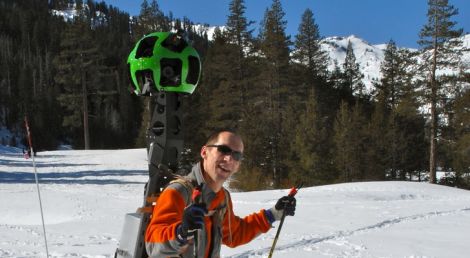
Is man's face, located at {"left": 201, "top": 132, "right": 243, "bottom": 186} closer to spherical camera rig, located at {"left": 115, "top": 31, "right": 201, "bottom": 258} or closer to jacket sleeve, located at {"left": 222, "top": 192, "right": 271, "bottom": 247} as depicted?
jacket sleeve, located at {"left": 222, "top": 192, "right": 271, "bottom": 247}

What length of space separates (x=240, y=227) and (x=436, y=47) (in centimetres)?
2969

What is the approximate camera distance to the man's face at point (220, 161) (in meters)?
3.01

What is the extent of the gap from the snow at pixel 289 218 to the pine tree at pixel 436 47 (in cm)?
960

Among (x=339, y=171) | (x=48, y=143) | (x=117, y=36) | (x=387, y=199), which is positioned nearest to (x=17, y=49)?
(x=117, y=36)

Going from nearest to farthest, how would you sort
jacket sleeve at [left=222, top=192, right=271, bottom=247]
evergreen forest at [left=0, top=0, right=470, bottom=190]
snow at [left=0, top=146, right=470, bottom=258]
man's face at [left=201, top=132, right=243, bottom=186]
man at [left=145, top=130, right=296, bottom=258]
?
man at [left=145, top=130, right=296, bottom=258], man's face at [left=201, top=132, right=243, bottom=186], jacket sleeve at [left=222, top=192, right=271, bottom=247], snow at [left=0, top=146, right=470, bottom=258], evergreen forest at [left=0, top=0, right=470, bottom=190]

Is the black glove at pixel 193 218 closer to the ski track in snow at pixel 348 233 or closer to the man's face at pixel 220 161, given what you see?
the man's face at pixel 220 161

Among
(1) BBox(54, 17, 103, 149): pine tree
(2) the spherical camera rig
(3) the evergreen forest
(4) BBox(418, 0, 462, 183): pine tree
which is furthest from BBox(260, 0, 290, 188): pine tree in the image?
(2) the spherical camera rig

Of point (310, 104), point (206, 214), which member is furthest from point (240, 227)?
point (310, 104)

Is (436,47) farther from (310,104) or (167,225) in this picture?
(167,225)

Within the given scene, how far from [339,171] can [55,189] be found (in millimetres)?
19402

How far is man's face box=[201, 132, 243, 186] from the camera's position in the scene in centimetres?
301

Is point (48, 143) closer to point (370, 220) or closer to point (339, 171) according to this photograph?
point (339, 171)

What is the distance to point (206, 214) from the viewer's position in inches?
105

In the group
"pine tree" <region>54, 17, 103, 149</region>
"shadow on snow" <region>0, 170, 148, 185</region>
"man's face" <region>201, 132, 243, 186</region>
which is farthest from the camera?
"pine tree" <region>54, 17, 103, 149</region>
